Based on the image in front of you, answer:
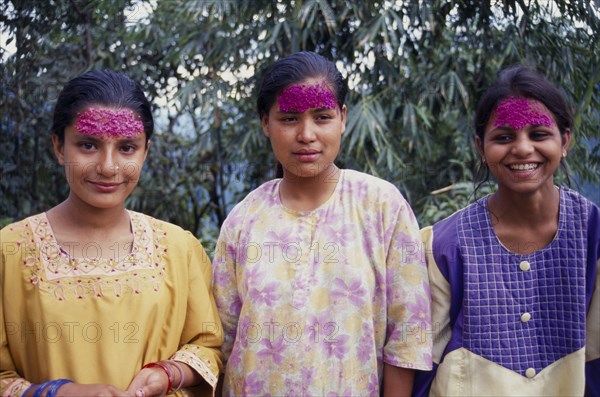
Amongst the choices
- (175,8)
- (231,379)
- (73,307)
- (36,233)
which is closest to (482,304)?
(231,379)

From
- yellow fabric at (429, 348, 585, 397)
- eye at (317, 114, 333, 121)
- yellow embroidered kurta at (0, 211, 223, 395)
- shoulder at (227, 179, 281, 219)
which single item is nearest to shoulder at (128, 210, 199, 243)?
yellow embroidered kurta at (0, 211, 223, 395)

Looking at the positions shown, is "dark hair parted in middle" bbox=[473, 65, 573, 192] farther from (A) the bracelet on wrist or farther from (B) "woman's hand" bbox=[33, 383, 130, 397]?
(B) "woman's hand" bbox=[33, 383, 130, 397]

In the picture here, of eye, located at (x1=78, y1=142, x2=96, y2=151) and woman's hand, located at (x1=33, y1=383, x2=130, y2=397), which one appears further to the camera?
eye, located at (x1=78, y1=142, x2=96, y2=151)

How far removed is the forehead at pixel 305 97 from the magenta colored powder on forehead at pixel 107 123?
43 centimetres

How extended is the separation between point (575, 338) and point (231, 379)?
3.27 feet

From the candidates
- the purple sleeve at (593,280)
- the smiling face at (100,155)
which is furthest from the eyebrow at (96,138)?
the purple sleeve at (593,280)

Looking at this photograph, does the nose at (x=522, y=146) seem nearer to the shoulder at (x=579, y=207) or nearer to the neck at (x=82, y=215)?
the shoulder at (x=579, y=207)

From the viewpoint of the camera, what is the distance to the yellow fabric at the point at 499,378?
76.6 inches

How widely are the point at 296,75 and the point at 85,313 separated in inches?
34.7

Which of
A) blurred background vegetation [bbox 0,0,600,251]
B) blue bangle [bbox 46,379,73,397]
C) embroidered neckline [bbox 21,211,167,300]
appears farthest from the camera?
blurred background vegetation [bbox 0,0,600,251]

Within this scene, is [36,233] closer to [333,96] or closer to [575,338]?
[333,96]

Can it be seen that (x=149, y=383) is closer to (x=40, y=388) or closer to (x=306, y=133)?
(x=40, y=388)

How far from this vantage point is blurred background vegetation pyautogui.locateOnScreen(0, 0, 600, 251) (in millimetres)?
3811

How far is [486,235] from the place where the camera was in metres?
2.09
